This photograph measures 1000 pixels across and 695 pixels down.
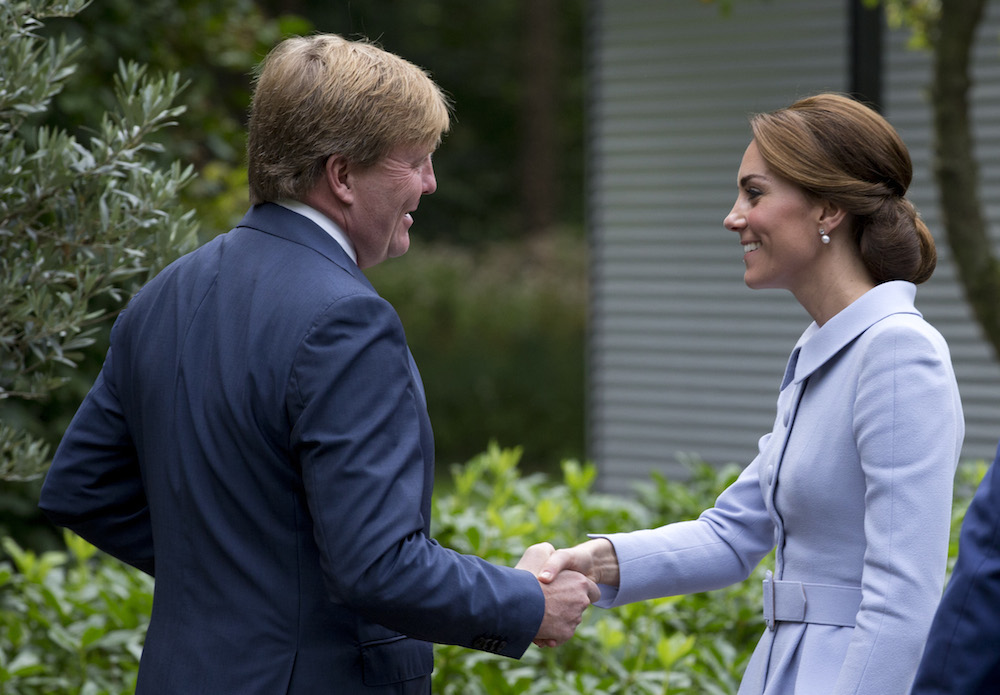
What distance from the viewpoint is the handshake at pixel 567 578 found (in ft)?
7.34

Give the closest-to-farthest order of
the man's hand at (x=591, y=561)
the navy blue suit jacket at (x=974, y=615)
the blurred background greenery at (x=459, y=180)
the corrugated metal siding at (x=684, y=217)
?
the navy blue suit jacket at (x=974, y=615) < the man's hand at (x=591, y=561) < the blurred background greenery at (x=459, y=180) < the corrugated metal siding at (x=684, y=217)

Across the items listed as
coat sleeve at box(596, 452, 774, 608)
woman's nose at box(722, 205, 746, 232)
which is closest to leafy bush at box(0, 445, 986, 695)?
coat sleeve at box(596, 452, 774, 608)

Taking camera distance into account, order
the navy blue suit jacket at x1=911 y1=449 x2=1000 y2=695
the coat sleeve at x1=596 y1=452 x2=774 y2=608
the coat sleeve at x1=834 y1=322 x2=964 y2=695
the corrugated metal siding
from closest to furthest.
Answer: the navy blue suit jacket at x1=911 y1=449 x2=1000 y2=695
the coat sleeve at x1=834 y1=322 x2=964 y2=695
the coat sleeve at x1=596 y1=452 x2=774 y2=608
the corrugated metal siding

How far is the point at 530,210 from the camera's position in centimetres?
2177

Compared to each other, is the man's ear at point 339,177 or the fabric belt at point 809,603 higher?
the man's ear at point 339,177

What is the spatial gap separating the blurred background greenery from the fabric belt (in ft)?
4.39

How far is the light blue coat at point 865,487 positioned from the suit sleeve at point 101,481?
4.13ft

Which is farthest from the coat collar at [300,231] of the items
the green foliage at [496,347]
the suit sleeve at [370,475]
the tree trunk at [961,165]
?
the green foliage at [496,347]

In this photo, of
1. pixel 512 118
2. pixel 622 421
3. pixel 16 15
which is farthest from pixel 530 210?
pixel 16 15

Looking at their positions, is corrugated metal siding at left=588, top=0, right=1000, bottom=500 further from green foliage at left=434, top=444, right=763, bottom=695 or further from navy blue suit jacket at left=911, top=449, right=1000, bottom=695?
navy blue suit jacket at left=911, top=449, right=1000, bottom=695

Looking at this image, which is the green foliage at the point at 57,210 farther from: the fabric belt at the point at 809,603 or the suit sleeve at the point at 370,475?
the fabric belt at the point at 809,603

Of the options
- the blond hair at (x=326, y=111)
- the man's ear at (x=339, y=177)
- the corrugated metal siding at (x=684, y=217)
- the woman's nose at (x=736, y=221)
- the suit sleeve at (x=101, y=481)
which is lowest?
A: the corrugated metal siding at (x=684, y=217)

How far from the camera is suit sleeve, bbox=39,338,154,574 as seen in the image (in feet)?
7.41

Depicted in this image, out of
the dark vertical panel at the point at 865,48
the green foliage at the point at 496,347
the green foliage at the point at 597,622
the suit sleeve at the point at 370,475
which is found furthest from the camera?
the green foliage at the point at 496,347
